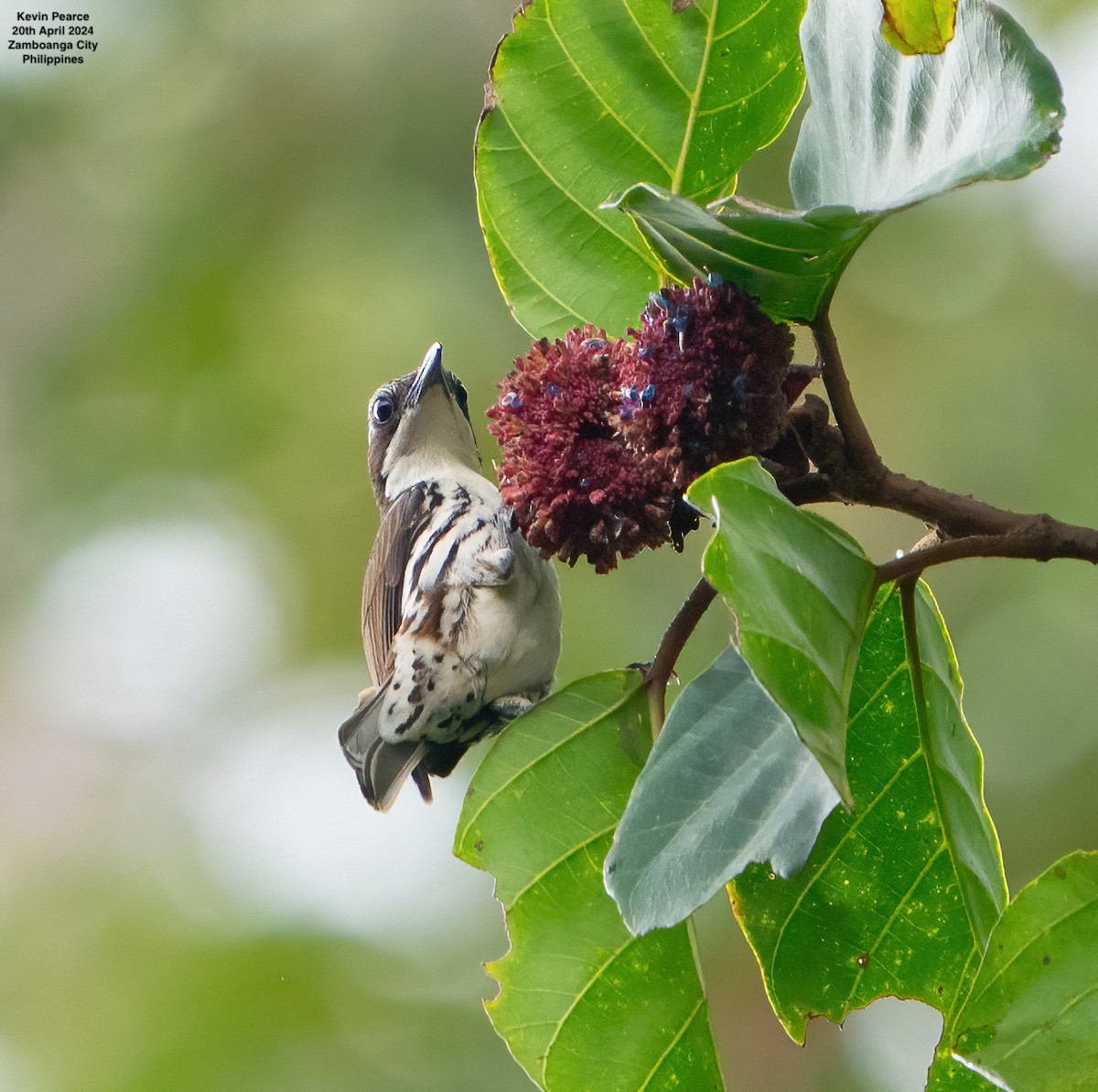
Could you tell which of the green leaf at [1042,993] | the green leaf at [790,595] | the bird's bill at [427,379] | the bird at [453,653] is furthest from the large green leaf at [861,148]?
the bird's bill at [427,379]

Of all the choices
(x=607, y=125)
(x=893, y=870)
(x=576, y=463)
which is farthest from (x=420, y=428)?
(x=893, y=870)

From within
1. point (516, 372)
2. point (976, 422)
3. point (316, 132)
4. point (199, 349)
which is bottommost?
point (516, 372)

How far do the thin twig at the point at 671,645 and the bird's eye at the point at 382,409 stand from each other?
6.36 ft

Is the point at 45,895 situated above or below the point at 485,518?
above

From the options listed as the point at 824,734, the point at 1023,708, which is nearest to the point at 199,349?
the point at 1023,708

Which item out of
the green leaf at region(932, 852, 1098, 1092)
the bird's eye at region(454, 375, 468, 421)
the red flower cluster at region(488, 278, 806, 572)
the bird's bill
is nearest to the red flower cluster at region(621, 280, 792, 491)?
the red flower cluster at region(488, 278, 806, 572)

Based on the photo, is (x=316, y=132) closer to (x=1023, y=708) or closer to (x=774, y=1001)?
(x=1023, y=708)

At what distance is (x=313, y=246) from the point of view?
622 centimetres

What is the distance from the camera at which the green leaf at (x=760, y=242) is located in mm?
1174

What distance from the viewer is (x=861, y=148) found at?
131 cm

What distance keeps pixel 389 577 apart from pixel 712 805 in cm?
171

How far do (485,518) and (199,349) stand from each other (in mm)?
3751

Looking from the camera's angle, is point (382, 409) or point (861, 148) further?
point (382, 409)

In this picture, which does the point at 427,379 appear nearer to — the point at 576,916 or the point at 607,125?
the point at 607,125
